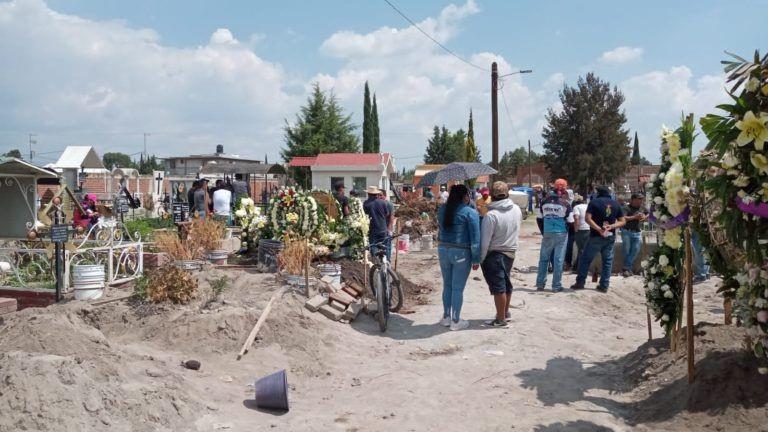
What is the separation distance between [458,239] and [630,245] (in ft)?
18.0

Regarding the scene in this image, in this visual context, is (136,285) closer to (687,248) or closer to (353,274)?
(353,274)

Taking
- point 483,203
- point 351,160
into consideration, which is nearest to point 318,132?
point 351,160

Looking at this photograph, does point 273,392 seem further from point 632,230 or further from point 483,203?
point 483,203

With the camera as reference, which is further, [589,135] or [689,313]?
[589,135]

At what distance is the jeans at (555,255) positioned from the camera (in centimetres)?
1053

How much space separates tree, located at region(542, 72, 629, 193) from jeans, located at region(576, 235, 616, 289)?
34.7 metres

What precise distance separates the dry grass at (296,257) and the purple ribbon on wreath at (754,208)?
219 inches

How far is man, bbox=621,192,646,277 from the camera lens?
11391 millimetres

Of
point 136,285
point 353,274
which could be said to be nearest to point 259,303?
point 136,285

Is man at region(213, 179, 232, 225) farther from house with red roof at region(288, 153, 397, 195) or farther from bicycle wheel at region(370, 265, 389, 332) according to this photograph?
house with red roof at region(288, 153, 397, 195)

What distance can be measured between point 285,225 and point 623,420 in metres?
6.57

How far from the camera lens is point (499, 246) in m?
8.24

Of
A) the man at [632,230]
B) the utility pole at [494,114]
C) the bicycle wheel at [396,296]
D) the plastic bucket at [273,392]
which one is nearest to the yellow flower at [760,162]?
the plastic bucket at [273,392]

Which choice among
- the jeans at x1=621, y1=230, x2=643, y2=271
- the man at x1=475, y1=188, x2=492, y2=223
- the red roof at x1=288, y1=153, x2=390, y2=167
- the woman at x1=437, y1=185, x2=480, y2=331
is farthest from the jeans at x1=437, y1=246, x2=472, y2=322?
the red roof at x1=288, y1=153, x2=390, y2=167
